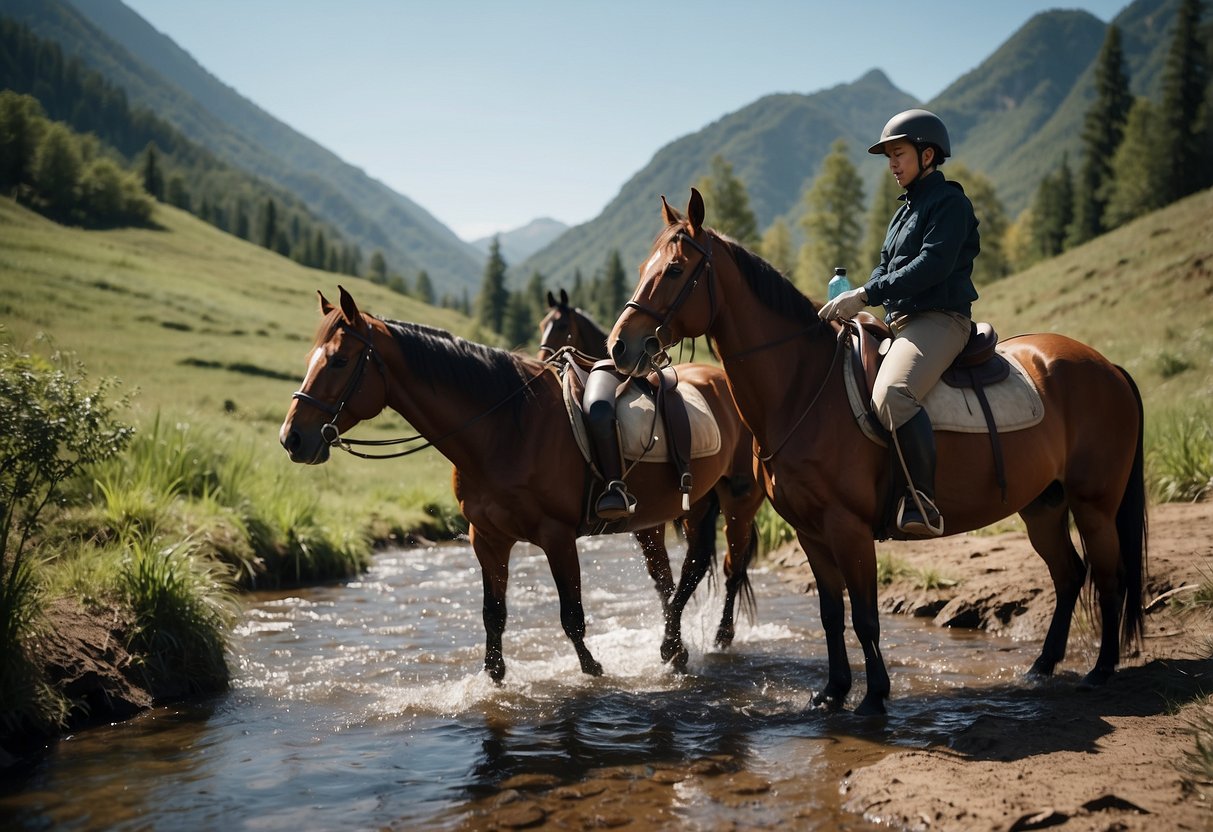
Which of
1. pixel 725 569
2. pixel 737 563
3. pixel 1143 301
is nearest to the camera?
pixel 737 563

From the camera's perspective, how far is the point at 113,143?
186 m

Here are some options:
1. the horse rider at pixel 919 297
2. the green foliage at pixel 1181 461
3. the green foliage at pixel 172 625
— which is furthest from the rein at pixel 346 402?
the green foliage at pixel 1181 461

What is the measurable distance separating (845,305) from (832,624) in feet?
7.48

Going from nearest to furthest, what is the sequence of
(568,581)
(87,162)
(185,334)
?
(568,581) < (185,334) < (87,162)

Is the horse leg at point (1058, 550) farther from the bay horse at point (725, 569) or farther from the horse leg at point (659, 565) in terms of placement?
the horse leg at point (659, 565)

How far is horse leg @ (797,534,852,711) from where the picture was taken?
19.9 ft

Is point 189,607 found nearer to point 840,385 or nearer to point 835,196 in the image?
point 840,385

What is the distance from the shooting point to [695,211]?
5.62m

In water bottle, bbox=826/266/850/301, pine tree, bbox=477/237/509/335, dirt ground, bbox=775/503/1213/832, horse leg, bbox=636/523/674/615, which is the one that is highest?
pine tree, bbox=477/237/509/335

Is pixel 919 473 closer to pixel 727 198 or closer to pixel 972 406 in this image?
pixel 972 406

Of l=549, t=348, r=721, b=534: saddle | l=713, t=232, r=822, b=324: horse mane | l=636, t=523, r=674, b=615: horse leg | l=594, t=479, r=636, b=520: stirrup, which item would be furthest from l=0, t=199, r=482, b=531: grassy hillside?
l=713, t=232, r=822, b=324: horse mane

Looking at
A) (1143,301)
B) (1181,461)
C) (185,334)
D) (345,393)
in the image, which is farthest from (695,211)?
(185,334)

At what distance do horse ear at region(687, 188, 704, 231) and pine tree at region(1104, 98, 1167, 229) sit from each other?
2507 inches

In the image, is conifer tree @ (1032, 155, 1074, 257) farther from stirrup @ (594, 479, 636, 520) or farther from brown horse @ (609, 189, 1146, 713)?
stirrup @ (594, 479, 636, 520)
